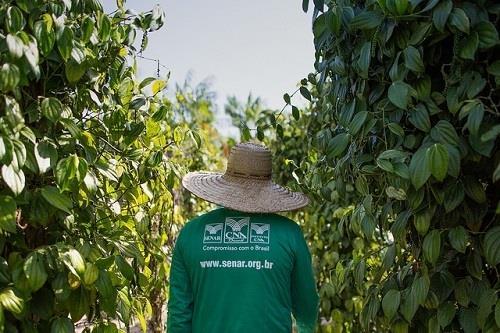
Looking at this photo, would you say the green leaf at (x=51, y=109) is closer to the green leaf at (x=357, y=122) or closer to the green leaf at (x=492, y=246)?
the green leaf at (x=357, y=122)

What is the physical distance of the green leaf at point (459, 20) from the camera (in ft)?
4.00

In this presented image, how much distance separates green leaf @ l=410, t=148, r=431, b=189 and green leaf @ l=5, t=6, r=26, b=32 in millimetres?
826

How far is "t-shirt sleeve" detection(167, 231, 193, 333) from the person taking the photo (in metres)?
1.70

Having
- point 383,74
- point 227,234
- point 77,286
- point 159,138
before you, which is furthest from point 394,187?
point 159,138

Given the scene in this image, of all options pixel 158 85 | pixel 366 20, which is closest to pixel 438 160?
pixel 366 20

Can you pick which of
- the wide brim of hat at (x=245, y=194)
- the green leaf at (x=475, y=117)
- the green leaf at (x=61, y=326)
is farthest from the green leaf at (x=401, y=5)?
the green leaf at (x=61, y=326)

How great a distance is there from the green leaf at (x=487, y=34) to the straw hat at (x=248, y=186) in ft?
2.23

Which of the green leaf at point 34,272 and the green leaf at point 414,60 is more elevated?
the green leaf at point 414,60

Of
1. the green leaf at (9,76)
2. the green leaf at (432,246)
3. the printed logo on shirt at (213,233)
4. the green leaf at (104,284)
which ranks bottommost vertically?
the green leaf at (104,284)

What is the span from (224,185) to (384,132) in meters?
0.54

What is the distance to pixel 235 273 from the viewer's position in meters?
1.63

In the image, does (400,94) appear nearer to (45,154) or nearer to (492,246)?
(492,246)

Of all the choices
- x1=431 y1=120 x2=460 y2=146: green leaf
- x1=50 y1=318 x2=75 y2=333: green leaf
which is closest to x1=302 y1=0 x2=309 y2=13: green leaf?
x1=431 y1=120 x2=460 y2=146: green leaf

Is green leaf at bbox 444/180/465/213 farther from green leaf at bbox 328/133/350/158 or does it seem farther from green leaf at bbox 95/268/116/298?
green leaf at bbox 95/268/116/298
